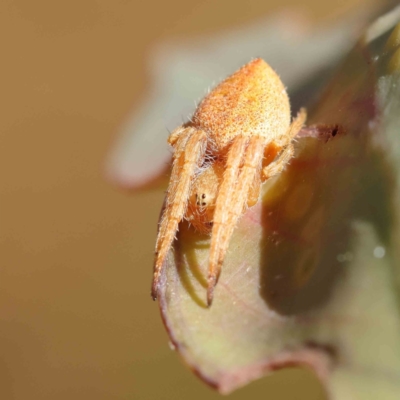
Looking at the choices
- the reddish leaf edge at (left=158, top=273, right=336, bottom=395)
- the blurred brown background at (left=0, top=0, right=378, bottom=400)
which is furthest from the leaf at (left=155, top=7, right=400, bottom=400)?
the blurred brown background at (left=0, top=0, right=378, bottom=400)

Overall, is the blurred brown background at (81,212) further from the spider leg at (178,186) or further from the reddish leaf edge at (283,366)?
the reddish leaf edge at (283,366)

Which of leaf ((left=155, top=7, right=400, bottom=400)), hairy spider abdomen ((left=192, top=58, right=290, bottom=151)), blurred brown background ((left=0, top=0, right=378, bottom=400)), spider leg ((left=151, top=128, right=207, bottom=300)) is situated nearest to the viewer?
leaf ((left=155, top=7, right=400, bottom=400))

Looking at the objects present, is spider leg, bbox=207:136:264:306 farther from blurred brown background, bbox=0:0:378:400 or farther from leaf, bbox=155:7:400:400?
blurred brown background, bbox=0:0:378:400

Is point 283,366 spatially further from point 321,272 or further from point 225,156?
point 225,156

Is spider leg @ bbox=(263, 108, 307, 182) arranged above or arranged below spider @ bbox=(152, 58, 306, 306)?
below

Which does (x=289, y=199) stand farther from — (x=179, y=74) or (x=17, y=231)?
(x=17, y=231)

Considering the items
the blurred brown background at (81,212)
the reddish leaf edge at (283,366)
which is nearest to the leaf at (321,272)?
the reddish leaf edge at (283,366)

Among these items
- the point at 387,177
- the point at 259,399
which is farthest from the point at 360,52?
the point at 259,399

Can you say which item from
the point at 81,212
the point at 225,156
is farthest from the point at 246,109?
the point at 81,212
